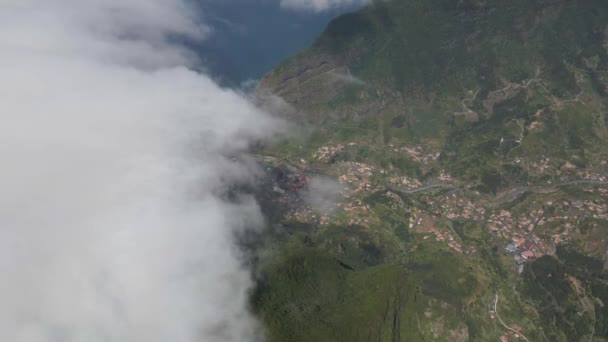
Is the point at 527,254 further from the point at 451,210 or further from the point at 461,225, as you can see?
the point at 451,210

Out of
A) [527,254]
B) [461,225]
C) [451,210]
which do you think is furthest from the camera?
[451,210]

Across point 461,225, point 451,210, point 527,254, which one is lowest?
point 527,254

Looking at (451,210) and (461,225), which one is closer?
(461,225)

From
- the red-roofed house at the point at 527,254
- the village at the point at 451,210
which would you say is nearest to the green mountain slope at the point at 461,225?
A: the village at the point at 451,210

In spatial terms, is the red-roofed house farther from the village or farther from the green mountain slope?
the green mountain slope

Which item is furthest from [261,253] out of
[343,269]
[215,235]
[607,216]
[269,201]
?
[607,216]

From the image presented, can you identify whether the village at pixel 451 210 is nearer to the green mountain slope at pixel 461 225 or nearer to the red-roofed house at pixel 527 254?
the red-roofed house at pixel 527 254

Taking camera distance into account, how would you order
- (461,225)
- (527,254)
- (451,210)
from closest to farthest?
(527,254) < (461,225) < (451,210)

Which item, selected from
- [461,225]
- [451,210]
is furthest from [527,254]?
[451,210]
